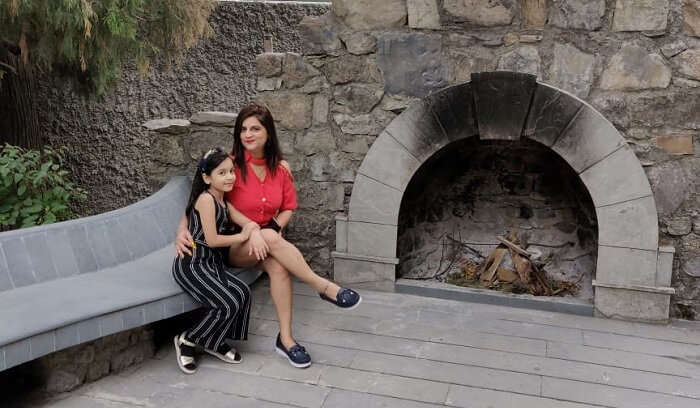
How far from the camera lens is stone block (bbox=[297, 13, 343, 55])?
12.5ft

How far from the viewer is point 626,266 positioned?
3432 mm

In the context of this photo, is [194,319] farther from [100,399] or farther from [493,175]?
[493,175]

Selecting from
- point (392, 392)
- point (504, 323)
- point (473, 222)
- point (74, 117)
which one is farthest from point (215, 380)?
point (74, 117)

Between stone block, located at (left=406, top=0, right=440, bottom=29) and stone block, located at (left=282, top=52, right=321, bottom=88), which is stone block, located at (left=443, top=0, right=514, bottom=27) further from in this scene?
stone block, located at (left=282, top=52, right=321, bottom=88)

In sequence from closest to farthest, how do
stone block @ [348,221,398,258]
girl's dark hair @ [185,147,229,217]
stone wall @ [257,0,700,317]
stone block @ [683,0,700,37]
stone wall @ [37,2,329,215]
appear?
girl's dark hair @ [185,147,229,217], stone block @ [683,0,700,37], stone wall @ [257,0,700,317], stone block @ [348,221,398,258], stone wall @ [37,2,329,215]

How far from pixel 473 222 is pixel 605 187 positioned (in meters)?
1.02

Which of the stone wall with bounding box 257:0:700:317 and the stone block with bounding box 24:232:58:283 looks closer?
the stone block with bounding box 24:232:58:283

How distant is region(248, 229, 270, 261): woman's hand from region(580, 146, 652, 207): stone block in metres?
1.73

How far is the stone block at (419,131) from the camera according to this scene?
12.1 feet

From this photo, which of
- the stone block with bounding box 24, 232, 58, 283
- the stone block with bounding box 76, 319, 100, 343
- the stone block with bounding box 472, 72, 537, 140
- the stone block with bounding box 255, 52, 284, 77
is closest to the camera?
the stone block with bounding box 76, 319, 100, 343

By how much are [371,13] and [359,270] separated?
1.50 m

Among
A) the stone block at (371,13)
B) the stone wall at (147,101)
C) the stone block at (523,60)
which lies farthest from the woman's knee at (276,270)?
the stone wall at (147,101)

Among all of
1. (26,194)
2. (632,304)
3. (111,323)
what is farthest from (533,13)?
(26,194)

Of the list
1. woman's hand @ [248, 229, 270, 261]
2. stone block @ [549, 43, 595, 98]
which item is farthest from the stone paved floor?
stone block @ [549, 43, 595, 98]
